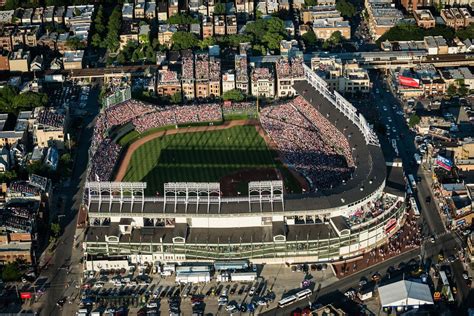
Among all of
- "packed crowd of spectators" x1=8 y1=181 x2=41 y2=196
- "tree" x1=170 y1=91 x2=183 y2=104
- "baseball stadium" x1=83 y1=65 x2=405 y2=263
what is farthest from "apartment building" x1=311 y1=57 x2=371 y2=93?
"packed crowd of spectators" x1=8 y1=181 x2=41 y2=196

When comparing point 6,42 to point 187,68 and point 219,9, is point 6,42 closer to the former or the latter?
point 187,68

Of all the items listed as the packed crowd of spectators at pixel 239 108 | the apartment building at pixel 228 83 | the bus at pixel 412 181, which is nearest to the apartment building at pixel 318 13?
the apartment building at pixel 228 83

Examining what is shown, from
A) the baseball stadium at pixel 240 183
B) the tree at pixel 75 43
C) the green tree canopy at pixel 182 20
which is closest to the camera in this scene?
the baseball stadium at pixel 240 183

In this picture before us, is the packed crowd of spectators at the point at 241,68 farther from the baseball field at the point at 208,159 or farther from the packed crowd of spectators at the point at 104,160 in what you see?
the packed crowd of spectators at the point at 104,160

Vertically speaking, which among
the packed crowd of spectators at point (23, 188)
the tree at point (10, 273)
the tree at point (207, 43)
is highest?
the tree at point (207, 43)

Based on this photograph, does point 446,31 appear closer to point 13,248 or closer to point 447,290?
point 447,290

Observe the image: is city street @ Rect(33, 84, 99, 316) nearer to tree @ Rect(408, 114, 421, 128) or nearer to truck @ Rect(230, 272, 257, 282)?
truck @ Rect(230, 272, 257, 282)

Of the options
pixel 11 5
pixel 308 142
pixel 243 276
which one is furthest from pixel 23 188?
pixel 11 5
